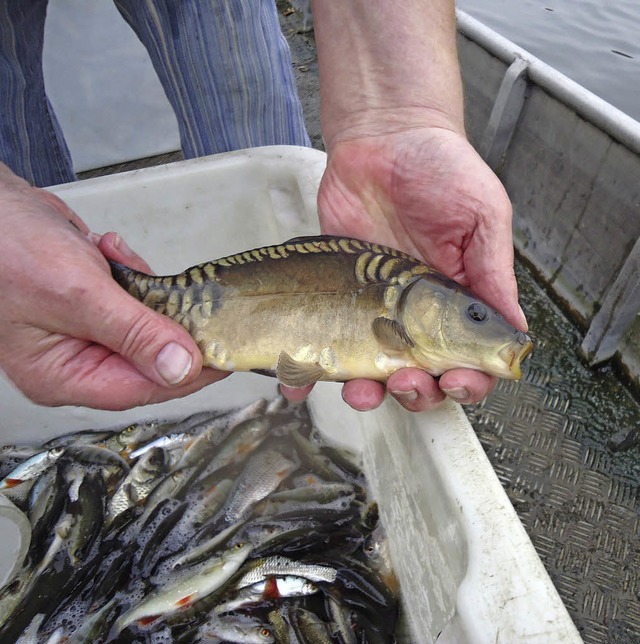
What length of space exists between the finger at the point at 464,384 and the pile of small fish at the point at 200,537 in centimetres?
74

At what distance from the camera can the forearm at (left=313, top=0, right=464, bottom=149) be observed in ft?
6.20

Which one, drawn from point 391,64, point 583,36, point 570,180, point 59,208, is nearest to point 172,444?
point 59,208

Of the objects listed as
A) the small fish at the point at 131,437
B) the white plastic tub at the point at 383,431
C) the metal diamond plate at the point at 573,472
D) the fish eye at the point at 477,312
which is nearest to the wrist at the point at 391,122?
the white plastic tub at the point at 383,431

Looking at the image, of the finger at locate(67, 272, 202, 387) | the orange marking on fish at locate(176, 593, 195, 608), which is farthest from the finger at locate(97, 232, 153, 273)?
the orange marking on fish at locate(176, 593, 195, 608)

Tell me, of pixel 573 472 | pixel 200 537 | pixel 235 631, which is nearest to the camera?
pixel 235 631

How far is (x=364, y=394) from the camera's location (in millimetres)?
1621

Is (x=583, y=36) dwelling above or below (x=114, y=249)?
below

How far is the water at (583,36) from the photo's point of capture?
5738mm

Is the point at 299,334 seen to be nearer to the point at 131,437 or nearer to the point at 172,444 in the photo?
the point at 172,444

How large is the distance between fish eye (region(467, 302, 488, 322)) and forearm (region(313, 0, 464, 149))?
69 centimetres

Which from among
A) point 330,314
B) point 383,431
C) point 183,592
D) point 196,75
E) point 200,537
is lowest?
point 200,537

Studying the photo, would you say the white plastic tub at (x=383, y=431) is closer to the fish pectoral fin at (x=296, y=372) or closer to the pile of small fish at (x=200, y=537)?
the pile of small fish at (x=200, y=537)

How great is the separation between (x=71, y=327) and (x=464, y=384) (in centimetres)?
111

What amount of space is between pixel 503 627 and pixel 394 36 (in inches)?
71.0
